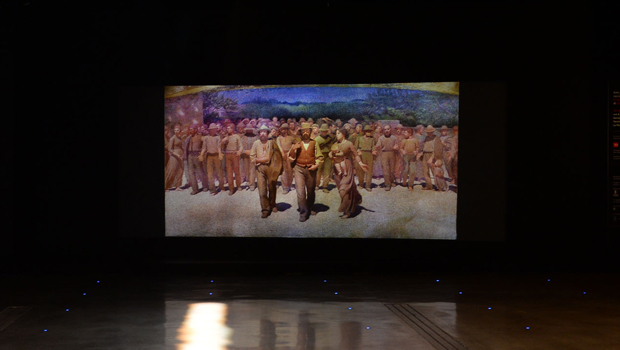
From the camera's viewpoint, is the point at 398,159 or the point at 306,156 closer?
the point at 398,159

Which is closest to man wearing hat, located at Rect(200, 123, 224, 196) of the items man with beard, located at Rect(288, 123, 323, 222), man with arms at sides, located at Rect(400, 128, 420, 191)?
man with beard, located at Rect(288, 123, 323, 222)

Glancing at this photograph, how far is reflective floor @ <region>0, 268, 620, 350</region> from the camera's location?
726cm

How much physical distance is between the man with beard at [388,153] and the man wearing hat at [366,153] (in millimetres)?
105

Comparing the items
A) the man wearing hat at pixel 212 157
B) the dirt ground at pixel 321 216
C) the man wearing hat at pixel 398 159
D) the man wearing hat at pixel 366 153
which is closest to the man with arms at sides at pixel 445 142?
the dirt ground at pixel 321 216

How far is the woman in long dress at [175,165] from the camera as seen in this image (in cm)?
1213

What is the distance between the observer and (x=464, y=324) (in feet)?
26.3

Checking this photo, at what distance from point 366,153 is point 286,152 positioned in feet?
3.82

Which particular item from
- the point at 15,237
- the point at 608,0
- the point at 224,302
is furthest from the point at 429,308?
the point at 15,237

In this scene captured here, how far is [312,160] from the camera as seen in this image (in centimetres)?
1202

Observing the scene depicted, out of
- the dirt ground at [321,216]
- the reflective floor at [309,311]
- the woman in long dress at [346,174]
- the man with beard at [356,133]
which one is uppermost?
the man with beard at [356,133]

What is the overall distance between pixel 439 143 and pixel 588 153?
216cm

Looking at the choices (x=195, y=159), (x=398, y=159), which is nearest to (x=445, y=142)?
(x=398, y=159)

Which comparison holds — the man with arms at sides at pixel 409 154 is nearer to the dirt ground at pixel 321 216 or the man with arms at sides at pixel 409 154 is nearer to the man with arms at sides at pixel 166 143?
the dirt ground at pixel 321 216

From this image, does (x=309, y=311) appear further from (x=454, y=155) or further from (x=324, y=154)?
(x=454, y=155)
